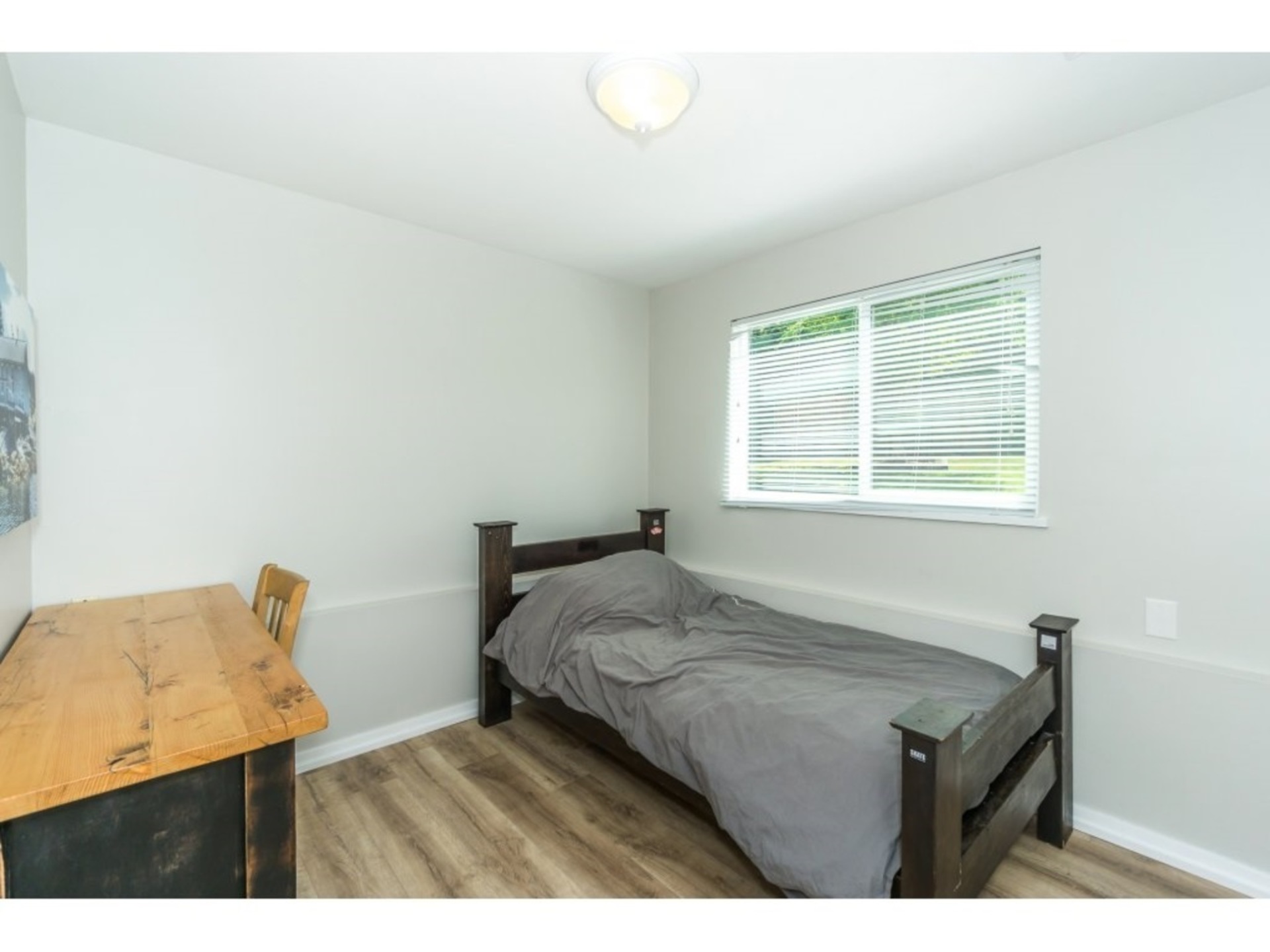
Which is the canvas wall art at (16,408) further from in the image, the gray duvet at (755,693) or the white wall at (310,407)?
the gray duvet at (755,693)

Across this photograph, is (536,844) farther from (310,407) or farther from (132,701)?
(310,407)

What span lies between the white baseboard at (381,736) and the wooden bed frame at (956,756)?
13 cm

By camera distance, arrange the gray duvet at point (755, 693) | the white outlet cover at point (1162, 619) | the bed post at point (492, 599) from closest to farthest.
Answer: the gray duvet at point (755, 693) < the white outlet cover at point (1162, 619) < the bed post at point (492, 599)

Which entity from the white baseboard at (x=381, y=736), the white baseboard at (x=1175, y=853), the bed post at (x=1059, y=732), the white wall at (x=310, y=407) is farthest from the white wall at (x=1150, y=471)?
the white baseboard at (x=381, y=736)

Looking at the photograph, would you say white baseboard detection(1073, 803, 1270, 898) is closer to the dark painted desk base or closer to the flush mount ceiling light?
the dark painted desk base

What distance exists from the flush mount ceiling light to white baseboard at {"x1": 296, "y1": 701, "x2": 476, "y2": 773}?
2610 mm

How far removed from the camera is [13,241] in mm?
1646

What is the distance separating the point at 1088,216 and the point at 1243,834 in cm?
202

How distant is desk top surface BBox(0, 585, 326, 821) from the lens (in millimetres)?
890

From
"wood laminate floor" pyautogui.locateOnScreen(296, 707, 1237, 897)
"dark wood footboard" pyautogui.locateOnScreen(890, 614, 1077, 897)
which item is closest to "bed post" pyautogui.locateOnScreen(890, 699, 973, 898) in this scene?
"dark wood footboard" pyautogui.locateOnScreen(890, 614, 1077, 897)

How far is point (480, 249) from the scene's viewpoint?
2881mm

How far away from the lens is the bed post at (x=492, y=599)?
8.95ft
